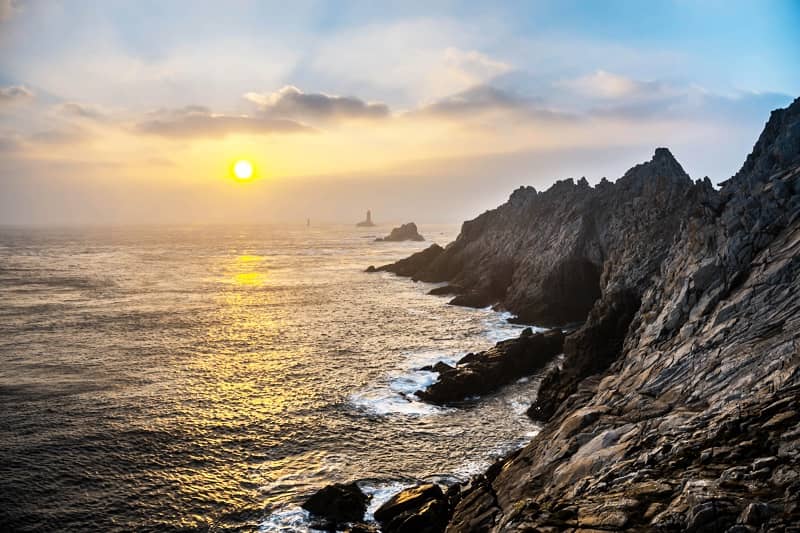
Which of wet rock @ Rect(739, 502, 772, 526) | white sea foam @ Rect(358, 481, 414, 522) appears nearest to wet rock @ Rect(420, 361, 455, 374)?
white sea foam @ Rect(358, 481, 414, 522)

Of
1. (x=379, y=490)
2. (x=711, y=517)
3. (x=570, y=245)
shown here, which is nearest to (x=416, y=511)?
(x=379, y=490)

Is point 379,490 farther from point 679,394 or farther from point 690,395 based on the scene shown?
point 690,395

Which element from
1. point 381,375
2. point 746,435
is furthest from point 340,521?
point 381,375

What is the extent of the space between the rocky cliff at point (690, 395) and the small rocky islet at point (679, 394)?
0.21 ft

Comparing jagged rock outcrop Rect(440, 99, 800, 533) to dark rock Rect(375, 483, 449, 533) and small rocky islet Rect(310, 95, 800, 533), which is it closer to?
small rocky islet Rect(310, 95, 800, 533)

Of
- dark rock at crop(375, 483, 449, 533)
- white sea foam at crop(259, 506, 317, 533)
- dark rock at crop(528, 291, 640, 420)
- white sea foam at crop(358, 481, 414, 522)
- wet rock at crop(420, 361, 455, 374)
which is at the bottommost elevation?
white sea foam at crop(259, 506, 317, 533)

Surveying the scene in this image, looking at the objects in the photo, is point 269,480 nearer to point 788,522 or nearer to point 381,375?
point 381,375

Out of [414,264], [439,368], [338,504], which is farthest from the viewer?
[414,264]

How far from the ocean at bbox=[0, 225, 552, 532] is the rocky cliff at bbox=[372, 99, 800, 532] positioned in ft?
25.4

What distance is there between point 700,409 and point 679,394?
2.28 metres

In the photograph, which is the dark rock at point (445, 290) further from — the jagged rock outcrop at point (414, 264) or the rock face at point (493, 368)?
the rock face at point (493, 368)

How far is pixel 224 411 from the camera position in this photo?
3906 cm

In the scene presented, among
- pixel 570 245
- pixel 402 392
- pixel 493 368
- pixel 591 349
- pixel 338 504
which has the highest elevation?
pixel 570 245

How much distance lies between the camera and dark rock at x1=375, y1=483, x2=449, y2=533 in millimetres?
23172
